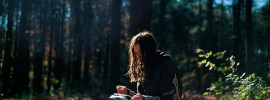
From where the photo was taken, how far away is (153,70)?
3.07 m

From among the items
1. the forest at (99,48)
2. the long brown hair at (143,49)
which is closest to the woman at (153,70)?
the long brown hair at (143,49)

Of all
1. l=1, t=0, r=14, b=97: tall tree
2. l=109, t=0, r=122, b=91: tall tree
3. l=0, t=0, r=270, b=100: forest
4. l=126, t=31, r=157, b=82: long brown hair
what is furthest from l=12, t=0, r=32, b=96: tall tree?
l=126, t=31, r=157, b=82: long brown hair

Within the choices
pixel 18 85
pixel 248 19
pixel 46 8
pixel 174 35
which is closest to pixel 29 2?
pixel 46 8

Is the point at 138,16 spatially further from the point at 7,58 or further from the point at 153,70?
the point at 7,58

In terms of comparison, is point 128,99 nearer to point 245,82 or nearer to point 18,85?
point 245,82

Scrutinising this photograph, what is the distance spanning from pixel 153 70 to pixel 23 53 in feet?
34.7

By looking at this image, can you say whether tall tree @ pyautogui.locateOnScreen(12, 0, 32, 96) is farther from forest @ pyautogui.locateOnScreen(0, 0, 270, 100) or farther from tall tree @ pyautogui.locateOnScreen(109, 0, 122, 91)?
tall tree @ pyautogui.locateOnScreen(109, 0, 122, 91)

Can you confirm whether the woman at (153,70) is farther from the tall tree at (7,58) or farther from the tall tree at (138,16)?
the tall tree at (7,58)

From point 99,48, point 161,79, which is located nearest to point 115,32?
point 161,79

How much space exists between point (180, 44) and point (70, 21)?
18159mm

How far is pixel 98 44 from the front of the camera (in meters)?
22.7

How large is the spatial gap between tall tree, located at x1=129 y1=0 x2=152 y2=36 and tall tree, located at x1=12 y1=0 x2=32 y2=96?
6916 millimetres

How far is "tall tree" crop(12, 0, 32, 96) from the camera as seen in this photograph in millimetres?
A: 11490

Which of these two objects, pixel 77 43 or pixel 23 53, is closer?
pixel 23 53
